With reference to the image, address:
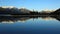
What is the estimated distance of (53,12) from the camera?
156 m
